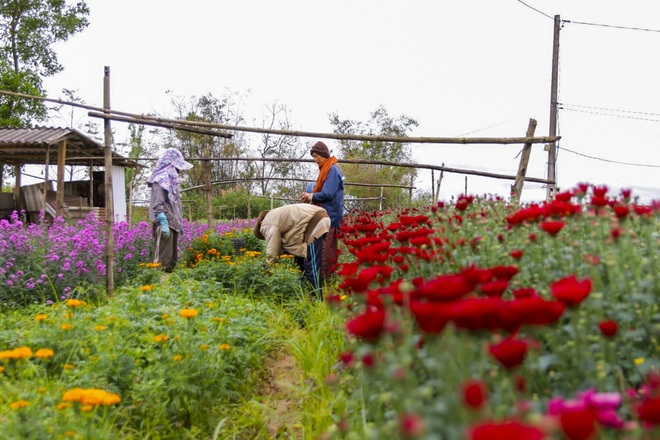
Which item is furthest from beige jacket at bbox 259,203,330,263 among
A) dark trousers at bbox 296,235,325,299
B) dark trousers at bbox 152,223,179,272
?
dark trousers at bbox 152,223,179,272

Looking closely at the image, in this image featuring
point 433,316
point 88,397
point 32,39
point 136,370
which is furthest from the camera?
point 32,39

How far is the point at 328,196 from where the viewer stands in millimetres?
5910

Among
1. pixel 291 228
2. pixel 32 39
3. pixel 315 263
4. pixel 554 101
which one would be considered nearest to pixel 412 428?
pixel 291 228

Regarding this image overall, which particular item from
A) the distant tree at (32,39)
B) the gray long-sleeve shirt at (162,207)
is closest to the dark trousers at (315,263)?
the gray long-sleeve shirt at (162,207)

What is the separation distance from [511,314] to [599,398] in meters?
0.22

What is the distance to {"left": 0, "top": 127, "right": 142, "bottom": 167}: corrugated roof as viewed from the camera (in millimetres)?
13133

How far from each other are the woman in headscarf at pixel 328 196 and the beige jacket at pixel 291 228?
23cm

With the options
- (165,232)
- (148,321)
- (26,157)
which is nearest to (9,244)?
(165,232)

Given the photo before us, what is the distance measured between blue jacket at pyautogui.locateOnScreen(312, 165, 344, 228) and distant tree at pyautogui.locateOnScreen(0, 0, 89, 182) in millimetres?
19083

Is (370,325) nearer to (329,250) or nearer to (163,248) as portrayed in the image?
(329,250)

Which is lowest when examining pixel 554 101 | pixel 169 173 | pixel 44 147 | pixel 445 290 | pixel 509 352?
pixel 509 352

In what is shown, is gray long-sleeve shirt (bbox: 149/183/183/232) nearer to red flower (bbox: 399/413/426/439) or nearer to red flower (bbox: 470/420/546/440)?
red flower (bbox: 399/413/426/439)

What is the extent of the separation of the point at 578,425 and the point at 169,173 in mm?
6976

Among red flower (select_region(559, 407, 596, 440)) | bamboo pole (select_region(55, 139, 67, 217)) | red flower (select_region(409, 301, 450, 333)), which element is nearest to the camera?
red flower (select_region(559, 407, 596, 440))
